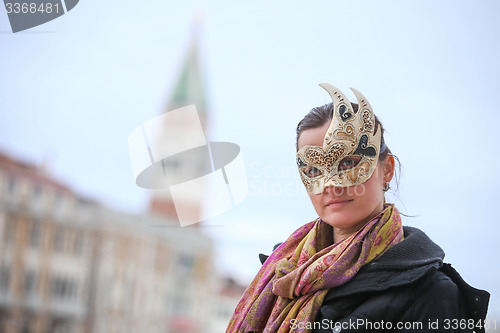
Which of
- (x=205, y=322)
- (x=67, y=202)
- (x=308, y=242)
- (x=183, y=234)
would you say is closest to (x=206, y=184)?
(x=183, y=234)

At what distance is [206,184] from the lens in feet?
133

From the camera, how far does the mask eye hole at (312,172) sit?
1.31m

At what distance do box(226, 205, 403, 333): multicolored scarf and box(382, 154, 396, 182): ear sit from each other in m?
0.07

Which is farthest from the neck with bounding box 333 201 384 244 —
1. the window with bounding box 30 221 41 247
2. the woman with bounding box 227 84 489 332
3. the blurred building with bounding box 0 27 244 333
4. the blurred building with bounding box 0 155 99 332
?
the window with bounding box 30 221 41 247

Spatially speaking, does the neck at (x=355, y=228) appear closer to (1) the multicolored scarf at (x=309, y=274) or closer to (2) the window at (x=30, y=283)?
(1) the multicolored scarf at (x=309, y=274)

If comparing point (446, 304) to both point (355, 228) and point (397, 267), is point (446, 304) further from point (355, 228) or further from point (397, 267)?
point (355, 228)

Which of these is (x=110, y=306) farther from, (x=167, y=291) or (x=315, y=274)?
(x=315, y=274)

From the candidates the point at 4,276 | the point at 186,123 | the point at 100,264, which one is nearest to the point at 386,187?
the point at 4,276

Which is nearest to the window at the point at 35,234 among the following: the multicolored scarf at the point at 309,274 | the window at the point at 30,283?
the window at the point at 30,283

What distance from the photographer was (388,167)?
133cm

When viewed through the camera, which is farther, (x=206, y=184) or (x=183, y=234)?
(x=206, y=184)

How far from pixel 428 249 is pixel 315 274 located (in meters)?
0.21

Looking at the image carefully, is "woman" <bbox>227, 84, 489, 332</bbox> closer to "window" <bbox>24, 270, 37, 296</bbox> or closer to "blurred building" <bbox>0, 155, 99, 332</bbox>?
"blurred building" <bbox>0, 155, 99, 332</bbox>

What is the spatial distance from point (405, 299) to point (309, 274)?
173mm
